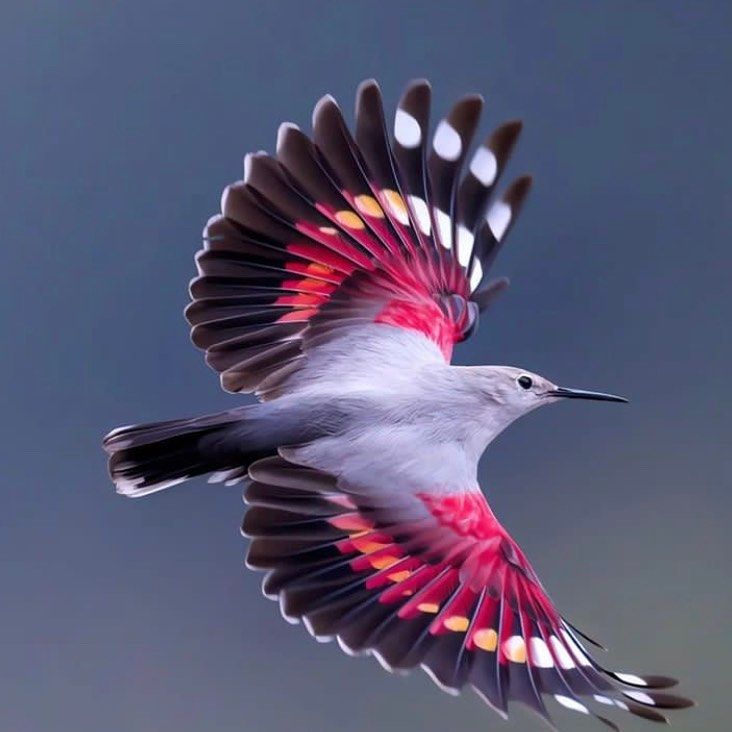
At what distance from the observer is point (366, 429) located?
1.06 metres

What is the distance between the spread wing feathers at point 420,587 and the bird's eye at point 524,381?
0.40 ft

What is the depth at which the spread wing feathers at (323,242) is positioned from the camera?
1.22 meters

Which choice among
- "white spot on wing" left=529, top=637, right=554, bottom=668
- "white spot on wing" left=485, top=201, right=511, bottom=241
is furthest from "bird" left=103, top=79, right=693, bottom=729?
"white spot on wing" left=485, top=201, right=511, bottom=241

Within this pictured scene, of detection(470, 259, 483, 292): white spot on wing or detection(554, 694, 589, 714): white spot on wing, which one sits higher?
detection(470, 259, 483, 292): white spot on wing

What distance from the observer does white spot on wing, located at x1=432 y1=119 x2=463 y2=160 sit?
1269 millimetres

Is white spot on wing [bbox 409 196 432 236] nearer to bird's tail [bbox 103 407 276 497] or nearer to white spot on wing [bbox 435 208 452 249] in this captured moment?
white spot on wing [bbox 435 208 452 249]

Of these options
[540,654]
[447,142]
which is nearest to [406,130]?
[447,142]

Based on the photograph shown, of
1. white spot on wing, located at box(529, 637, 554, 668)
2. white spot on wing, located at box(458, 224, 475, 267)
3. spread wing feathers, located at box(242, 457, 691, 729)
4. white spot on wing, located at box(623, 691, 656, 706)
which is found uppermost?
white spot on wing, located at box(458, 224, 475, 267)

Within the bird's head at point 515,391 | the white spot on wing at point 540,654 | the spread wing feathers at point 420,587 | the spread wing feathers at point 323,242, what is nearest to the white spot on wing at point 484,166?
the spread wing feathers at point 323,242

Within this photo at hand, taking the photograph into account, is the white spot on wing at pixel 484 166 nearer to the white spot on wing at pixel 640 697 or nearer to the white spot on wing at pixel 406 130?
the white spot on wing at pixel 406 130

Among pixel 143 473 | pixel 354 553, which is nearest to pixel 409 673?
pixel 354 553

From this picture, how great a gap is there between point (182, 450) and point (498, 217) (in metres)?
0.48

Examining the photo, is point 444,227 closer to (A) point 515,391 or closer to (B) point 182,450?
(A) point 515,391

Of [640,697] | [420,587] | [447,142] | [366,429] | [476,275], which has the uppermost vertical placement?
[447,142]
